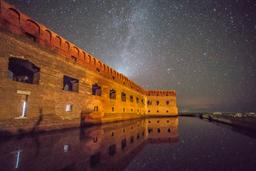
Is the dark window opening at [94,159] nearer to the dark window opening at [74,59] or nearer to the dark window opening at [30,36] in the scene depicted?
the dark window opening at [30,36]

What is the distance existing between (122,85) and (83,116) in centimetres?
1287

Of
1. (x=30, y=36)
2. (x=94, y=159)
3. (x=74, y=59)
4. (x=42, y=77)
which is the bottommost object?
(x=94, y=159)

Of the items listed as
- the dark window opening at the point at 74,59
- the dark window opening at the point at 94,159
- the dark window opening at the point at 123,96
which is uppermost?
the dark window opening at the point at 74,59

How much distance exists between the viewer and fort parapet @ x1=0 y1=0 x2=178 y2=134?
8703mm

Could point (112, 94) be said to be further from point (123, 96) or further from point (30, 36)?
point (30, 36)

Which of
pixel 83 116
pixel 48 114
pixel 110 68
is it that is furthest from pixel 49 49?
pixel 110 68

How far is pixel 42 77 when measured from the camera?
1086cm

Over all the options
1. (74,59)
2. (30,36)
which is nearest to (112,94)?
(74,59)

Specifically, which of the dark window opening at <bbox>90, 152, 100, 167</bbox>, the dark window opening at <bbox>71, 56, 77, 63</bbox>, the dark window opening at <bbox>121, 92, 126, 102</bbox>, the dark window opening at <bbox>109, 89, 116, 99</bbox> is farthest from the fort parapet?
the dark window opening at <bbox>121, 92, 126, 102</bbox>

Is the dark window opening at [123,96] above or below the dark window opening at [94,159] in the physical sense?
above

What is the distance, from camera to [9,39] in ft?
29.2

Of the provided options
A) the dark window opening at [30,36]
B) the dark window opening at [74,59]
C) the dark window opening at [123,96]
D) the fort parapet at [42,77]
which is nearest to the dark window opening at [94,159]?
the fort parapet at [42,77]

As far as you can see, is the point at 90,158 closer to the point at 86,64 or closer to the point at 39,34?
the point at 39,34

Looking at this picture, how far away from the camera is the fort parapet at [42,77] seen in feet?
28.6
